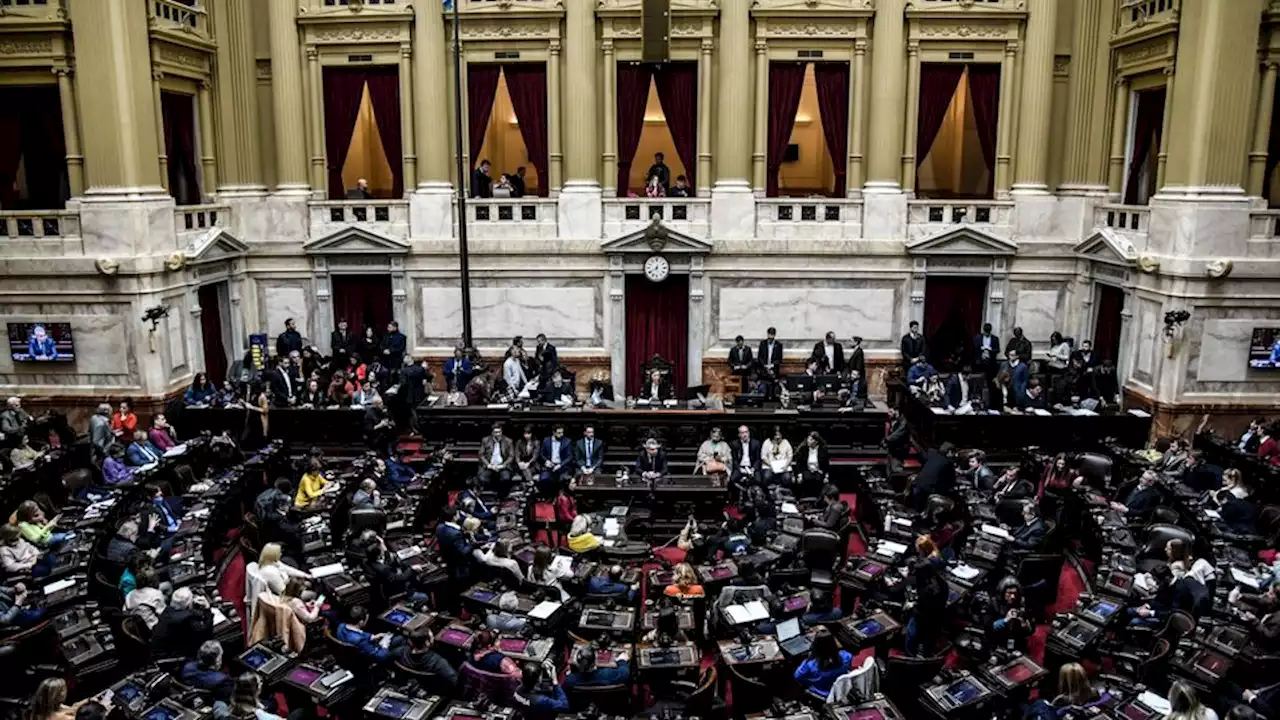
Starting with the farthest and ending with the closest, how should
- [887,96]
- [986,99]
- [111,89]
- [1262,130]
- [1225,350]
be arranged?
[986,99] → [887,96] → [111,89] → [1225,350] → [1262,130]

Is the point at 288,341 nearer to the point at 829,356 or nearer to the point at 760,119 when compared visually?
the point at 760,119

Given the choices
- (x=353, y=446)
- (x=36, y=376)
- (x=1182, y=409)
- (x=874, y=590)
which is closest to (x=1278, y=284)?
(x=1182, y=409)

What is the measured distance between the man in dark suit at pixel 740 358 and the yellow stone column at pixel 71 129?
13679 mm

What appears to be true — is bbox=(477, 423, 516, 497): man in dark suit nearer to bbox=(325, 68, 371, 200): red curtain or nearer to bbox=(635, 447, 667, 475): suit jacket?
bbox=(635, 447, 667, 475): suit jacket

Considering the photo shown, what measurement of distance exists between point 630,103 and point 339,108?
692cm

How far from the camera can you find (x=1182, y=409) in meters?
18.5

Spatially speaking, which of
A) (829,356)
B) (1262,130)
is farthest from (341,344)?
(1262,130)

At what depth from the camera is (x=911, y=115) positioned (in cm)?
2234

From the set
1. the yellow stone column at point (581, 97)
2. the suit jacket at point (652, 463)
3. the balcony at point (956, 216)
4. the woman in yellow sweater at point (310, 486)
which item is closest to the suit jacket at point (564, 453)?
the suit jacket at point (652, 463)

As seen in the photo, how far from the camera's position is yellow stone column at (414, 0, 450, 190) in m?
22.2

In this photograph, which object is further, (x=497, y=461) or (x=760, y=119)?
(x=760, y=119)

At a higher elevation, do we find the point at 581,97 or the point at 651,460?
the point at 581,97

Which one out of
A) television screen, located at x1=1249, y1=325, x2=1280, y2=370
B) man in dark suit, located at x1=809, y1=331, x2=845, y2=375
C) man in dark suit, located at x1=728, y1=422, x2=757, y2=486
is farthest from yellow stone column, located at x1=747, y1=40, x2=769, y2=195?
television screen, located at x1=1249, y1=325, x2=1280, y2=370

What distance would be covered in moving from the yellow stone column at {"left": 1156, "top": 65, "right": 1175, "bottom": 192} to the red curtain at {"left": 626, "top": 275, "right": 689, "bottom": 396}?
394 inches
